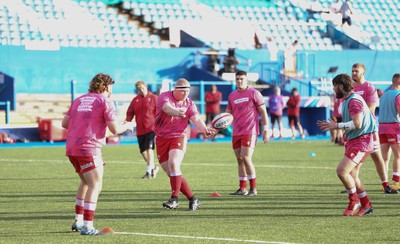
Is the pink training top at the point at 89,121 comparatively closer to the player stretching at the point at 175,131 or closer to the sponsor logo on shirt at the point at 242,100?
the player stretching at the point at 175,131

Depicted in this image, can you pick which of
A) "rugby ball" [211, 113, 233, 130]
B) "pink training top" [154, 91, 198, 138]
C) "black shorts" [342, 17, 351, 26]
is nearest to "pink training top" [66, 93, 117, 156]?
"pink training top" [154, 91, 198, 138]

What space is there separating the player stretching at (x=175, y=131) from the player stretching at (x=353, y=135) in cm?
217

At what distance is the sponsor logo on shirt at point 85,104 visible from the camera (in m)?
11.0

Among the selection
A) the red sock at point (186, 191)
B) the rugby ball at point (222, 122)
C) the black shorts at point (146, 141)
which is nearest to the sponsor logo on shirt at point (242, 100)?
the rugby ball at point (222, 122)

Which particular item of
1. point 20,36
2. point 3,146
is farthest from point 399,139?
point 20,36

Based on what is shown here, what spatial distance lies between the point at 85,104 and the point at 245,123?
5.83m

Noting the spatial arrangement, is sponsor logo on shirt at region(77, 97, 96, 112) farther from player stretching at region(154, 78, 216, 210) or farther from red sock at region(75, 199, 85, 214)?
player stretching at region(154, 78, 216, 210)

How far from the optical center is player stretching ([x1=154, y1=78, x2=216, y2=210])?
1384cm

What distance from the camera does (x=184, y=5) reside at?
44.9 meters

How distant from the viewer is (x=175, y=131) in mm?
14375

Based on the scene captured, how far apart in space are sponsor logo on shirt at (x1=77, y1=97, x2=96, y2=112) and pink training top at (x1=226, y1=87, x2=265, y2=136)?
577 centimetres

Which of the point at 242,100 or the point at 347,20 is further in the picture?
the point at 347,20

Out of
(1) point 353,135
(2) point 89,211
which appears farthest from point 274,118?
(2) point 89,211

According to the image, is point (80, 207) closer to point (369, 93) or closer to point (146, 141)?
point (369, 93)
